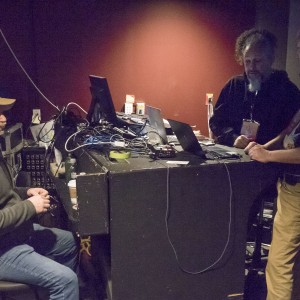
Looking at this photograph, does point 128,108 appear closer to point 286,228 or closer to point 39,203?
point 39,203

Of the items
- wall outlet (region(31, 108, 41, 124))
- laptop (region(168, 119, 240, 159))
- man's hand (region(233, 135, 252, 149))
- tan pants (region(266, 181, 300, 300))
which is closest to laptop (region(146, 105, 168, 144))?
laptop (region(168, 119, 240, 159))

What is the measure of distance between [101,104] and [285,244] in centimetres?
131

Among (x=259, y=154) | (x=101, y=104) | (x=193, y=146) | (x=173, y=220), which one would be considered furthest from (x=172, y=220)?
(x=101, y=104)

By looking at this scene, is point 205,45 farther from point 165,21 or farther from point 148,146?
point 148,146

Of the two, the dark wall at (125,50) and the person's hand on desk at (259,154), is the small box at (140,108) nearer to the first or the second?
the dark wall at (125,50)

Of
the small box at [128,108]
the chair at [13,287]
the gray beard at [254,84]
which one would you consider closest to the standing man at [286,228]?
the gray beard at [254,84]

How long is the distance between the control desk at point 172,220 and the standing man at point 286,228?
0.24ft

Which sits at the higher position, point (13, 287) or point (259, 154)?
point (259, 154)

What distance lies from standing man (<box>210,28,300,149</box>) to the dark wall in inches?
52.2

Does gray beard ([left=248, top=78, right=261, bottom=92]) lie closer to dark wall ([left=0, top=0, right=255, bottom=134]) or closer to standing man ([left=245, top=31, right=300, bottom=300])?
standing man ([left=245, top=31, right=300, bottom=300])

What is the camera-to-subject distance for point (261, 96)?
8.16 ft

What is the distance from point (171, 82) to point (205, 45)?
0.51m

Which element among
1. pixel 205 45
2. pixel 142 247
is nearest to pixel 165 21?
pixel 205 45

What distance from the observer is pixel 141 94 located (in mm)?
3824
